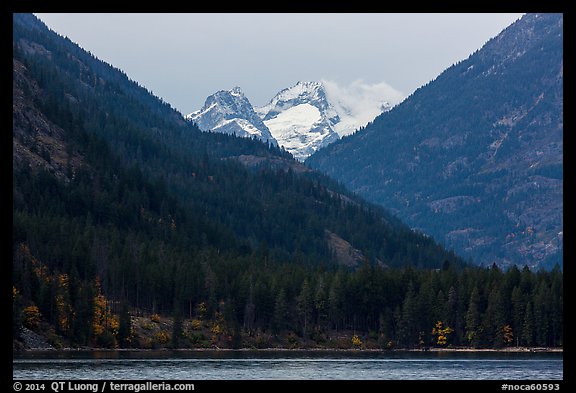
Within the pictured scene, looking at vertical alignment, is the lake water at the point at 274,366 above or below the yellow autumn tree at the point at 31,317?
below

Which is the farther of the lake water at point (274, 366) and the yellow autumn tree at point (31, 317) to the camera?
the yellow autumn tree at point (31, 317)

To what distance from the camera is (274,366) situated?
521 ft

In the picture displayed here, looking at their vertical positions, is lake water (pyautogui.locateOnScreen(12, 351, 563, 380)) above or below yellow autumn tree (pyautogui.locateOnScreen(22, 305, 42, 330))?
below

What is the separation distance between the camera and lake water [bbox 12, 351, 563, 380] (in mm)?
132750

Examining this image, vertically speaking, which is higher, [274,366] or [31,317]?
[31,317]

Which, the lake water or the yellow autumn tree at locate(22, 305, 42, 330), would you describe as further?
the yellow autumn tree at locate(22, 305, 42, 330)

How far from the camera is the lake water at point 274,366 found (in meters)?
133

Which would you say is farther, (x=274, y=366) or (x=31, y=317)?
(x=31, y=317)
